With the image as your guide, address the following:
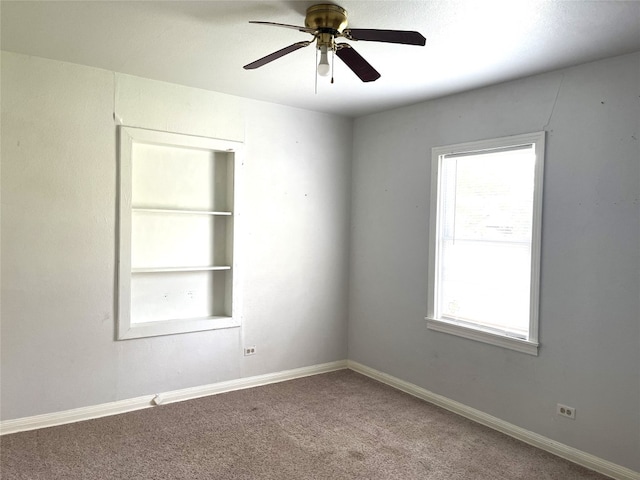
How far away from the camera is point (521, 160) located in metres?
3.55

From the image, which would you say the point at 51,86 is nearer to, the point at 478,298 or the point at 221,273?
the point at 221,273

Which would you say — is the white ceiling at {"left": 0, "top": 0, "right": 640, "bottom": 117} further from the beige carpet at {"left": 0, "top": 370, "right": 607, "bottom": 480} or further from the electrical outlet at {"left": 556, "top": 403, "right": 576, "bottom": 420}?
the beige carpet at {"left": 0, "top": 370, "right": 607, "bottom": 480}

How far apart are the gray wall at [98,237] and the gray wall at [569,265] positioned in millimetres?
1237

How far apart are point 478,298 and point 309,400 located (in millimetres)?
1645

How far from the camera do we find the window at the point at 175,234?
A: 3.74 m

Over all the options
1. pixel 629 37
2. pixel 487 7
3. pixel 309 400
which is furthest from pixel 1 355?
pixel 629 37

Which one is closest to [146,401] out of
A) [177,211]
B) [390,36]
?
[177,211]

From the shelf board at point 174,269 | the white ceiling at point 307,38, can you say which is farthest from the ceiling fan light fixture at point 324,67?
the shelf board at point 174,269

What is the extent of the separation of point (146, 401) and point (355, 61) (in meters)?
3.02

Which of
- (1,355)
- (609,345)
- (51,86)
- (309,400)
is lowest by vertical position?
(309,400)

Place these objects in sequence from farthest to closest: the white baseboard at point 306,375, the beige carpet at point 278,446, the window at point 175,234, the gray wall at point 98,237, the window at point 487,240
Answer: the window at point 175,234 < the window at point 487,240 < the gray wall at point 98,237 < the white baseboard at point 306,375 < the beige carpet at point 278,446

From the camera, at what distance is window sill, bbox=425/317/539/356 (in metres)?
3.43

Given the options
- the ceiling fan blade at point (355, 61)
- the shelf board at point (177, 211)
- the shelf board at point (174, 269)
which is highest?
the ceiling fan blade at point (355, 61)

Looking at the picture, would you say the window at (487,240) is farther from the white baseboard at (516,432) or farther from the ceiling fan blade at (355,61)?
the ceiling fan blade at (355,61)
